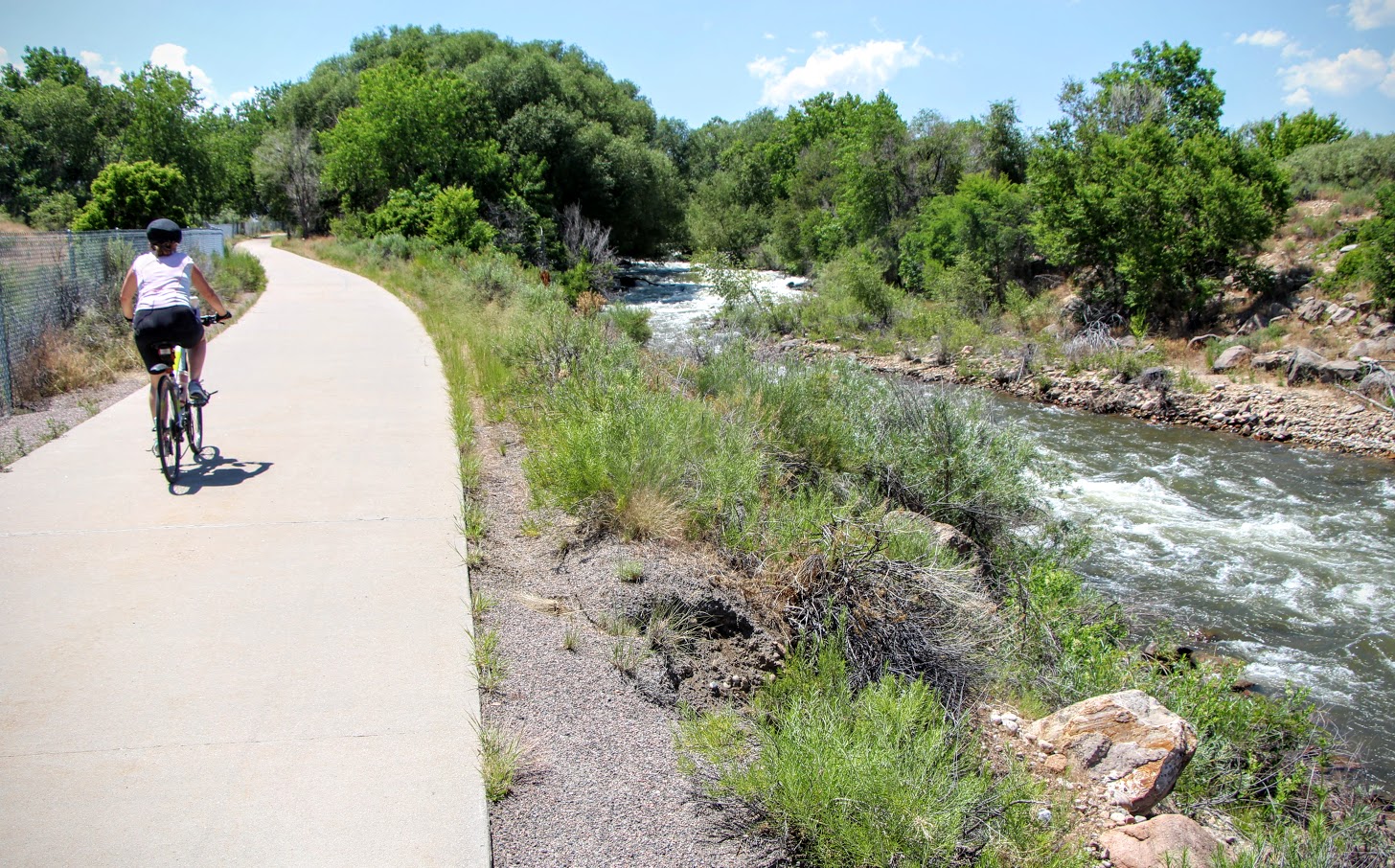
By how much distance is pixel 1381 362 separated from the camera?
1977 centimetres

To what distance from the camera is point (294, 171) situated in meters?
59.3

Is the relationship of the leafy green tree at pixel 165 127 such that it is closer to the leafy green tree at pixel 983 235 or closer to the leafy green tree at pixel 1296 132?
the leafy green tree at pixel 983 235

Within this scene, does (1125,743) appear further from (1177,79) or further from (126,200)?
(1177,79)

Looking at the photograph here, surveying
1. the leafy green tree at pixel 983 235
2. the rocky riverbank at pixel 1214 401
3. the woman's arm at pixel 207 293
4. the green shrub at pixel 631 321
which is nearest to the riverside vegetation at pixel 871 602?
the woman's arm at pixel 207 293

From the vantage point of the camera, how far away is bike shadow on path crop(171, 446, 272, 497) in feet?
21.6

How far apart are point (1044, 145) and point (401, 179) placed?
31058 mm

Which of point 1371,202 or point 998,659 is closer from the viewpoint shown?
point 998,659

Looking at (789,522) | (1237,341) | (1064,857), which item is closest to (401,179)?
(1237,341)

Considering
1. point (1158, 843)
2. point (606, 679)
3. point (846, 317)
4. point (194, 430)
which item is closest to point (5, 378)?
point (194, 430)

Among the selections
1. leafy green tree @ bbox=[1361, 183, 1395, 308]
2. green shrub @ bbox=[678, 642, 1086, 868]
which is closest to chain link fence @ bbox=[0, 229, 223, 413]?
green shrub @ bbox=[678, 642, 1086, 868]

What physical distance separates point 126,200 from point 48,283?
78.0 feet

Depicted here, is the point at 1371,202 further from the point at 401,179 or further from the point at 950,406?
the point at 401,179

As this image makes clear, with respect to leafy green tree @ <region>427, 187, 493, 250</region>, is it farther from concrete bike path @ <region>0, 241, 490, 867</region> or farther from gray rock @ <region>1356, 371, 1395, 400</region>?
gray rock @ <region>1356, 371, 1395, 400</region>

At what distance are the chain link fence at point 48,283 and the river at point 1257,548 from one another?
1188cm
